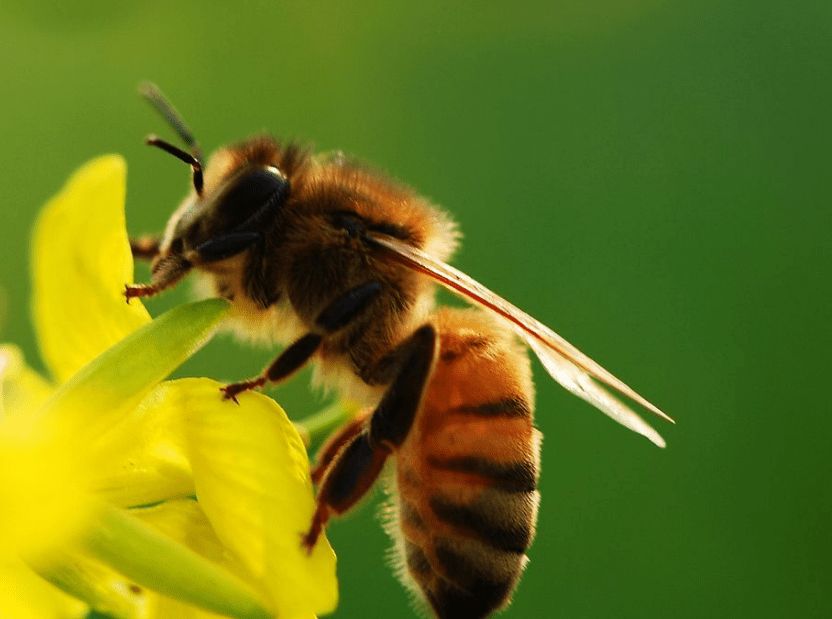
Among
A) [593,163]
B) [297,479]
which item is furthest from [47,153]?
[297,479]

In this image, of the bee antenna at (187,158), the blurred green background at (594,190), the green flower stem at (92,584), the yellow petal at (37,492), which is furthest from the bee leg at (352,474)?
the blurred green background at (594,190)

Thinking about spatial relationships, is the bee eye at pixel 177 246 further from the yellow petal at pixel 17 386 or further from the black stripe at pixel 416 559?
the black stripe at pixel 416 559

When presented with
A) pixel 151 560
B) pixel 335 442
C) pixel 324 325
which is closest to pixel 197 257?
pixel 324 325

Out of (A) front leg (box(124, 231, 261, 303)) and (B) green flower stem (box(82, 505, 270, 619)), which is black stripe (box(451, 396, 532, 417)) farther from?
(B) green flower stem (box(82, 505, 270, 619))

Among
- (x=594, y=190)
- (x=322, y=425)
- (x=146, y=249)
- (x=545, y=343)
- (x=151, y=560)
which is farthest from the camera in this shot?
(x=594, y=190)

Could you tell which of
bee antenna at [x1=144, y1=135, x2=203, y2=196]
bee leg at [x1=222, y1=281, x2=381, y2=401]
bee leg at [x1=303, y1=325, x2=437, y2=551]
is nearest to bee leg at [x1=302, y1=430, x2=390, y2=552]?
bee leg at [x1=303, y1=325, x2=437, y2=551]

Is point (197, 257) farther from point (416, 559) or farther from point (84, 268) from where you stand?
point (416, 559)
